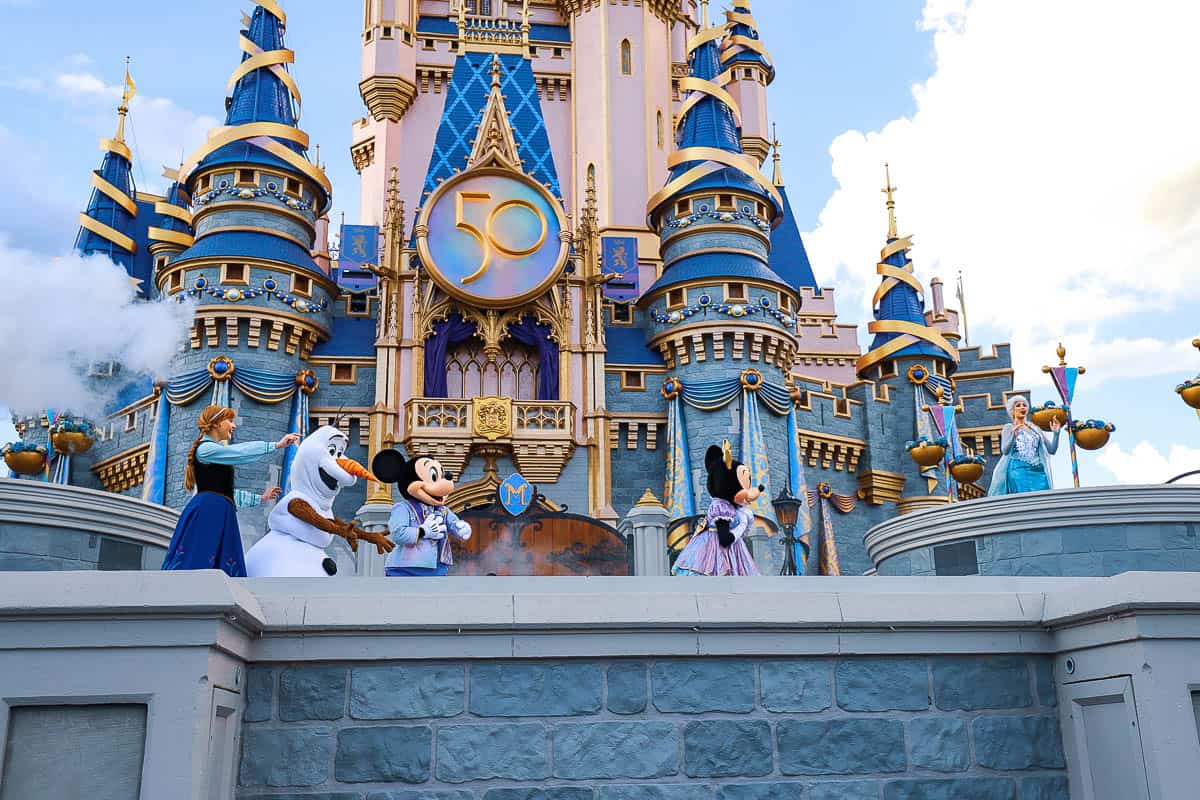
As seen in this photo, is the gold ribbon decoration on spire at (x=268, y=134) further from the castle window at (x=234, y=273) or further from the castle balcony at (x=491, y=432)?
the castle balcony at (x=491, y=432)

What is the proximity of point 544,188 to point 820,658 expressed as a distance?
17.5 meters

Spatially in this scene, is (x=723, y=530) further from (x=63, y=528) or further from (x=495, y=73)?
(x=495, y=73)

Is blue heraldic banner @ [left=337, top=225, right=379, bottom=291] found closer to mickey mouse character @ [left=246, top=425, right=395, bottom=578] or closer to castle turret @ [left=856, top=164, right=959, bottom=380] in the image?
castle turret @ [left=856, top=164, right=959, bottom=380]

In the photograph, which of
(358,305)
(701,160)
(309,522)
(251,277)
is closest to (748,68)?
(701,160)

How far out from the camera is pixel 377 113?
29641mm

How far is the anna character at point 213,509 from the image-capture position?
6.59 meters

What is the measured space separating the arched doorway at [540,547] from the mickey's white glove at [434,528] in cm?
357

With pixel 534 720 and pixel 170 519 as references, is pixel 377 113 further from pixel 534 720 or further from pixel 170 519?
pixel 534 720

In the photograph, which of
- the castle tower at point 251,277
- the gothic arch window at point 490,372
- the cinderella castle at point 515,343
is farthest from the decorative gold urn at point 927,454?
the castle tower at point 251,277

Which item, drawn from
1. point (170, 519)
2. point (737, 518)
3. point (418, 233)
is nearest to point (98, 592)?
point (737, 518)

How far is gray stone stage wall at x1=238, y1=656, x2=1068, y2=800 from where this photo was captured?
17.0 ft

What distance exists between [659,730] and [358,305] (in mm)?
18379

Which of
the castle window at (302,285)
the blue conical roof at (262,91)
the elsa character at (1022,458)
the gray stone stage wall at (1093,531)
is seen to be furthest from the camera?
the blue conical roof at (262,91)

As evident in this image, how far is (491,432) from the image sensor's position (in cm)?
2028
